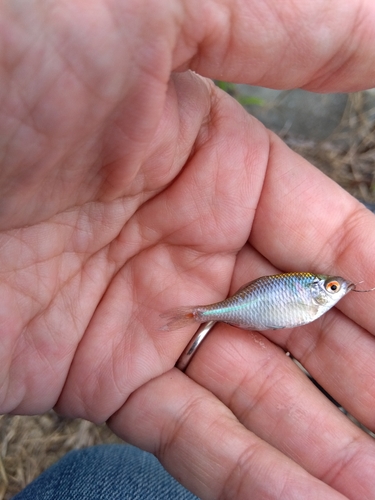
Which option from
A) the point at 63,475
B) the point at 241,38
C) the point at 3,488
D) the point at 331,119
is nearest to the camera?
the point at 241,38

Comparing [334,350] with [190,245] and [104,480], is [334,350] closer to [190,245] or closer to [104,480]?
[190,245]

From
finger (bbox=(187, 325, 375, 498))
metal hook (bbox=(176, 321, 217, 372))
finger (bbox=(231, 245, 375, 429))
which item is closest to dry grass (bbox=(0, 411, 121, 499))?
metal hook (bbox=(176, 321, 217, 372))

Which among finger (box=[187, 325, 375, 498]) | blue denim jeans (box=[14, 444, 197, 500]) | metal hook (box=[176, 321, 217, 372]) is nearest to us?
finger (box=[187, 325, 375, 498])

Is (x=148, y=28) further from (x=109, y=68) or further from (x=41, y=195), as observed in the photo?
(x=41, y=195)

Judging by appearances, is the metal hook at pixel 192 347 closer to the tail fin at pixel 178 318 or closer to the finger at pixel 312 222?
the tail fin at pixel 178 318

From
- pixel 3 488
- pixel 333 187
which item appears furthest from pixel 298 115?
pixel 3 488

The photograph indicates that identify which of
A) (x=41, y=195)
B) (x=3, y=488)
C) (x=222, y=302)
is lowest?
(x=3, y=488)

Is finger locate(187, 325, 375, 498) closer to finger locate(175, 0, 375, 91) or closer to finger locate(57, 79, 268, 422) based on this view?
finger locate(57, 79, 268, 422)
